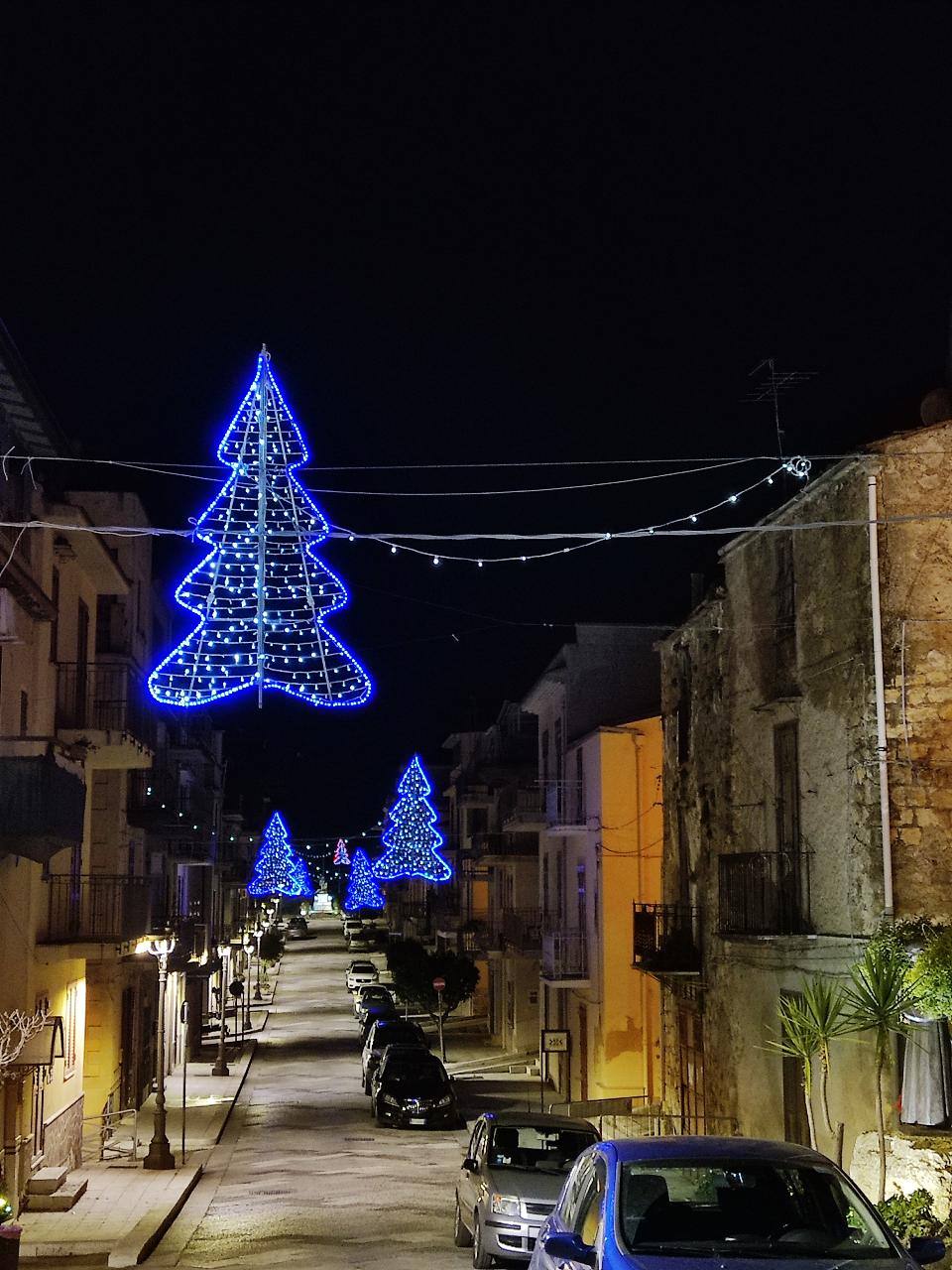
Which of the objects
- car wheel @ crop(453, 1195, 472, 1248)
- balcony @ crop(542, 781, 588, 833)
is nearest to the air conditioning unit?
car wheel @ crop(453, 1195, 472, 1248)

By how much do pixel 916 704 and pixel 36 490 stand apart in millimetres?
12279

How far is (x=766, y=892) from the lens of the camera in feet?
66.6

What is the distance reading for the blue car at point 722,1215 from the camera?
7566 mm

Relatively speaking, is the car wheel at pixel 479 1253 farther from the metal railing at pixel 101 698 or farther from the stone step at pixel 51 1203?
the metal railing at pixel 101 698

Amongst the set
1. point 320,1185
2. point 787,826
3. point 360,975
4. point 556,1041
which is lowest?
point 360,975

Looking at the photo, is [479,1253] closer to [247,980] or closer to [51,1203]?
[51,1203]

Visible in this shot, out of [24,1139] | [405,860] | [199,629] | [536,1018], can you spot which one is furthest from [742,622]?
[405,860]

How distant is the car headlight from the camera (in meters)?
16.1

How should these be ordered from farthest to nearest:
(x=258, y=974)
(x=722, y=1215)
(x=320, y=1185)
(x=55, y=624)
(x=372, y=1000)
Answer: (x=258, y=974)
(x=372, y=1000)
(x=55, y=624)
(x=320, y=1185)
(x=722, y=1215)

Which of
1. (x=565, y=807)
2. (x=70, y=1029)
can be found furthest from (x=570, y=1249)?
(x=565, y=807)

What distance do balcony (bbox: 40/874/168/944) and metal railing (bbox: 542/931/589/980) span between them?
1357cm

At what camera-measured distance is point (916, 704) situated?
16.9 meters

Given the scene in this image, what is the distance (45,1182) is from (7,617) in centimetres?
825

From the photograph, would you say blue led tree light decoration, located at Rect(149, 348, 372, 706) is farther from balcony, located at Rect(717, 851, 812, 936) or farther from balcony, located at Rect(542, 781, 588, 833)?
balcony, located at Rect(542, 781, 588, 833)
